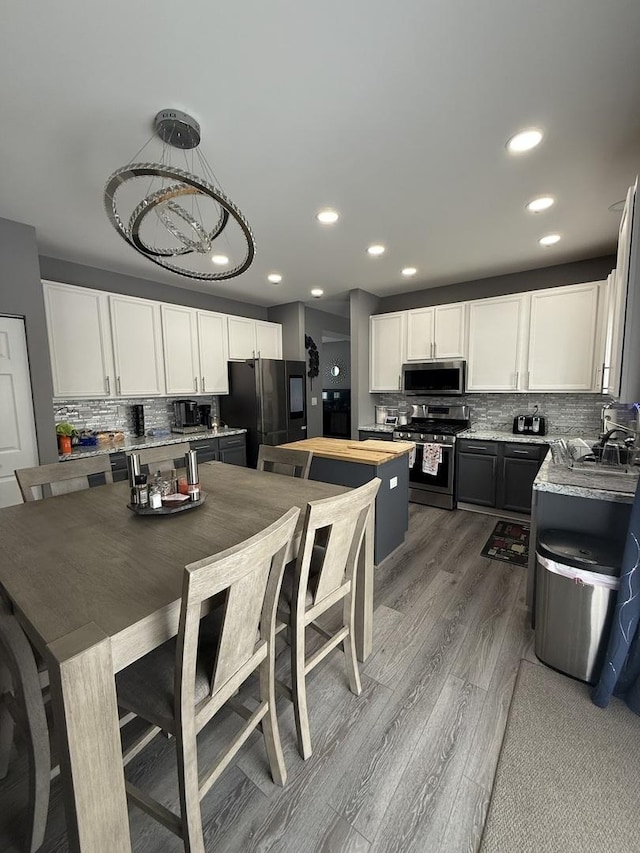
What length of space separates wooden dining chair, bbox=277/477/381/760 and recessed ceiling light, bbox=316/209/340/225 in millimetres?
2042

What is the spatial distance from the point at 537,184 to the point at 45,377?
12.1ft

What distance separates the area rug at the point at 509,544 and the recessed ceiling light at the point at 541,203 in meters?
2.60

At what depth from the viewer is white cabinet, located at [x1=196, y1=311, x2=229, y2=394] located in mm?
4266

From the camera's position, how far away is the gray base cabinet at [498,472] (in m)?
3.52

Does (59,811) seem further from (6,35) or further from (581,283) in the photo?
(581,283)

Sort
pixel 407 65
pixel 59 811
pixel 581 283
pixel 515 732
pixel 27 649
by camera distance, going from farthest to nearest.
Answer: pixel 581 283, pixel 515 732, pixel 407 65, pixel 59 811, pixel 27 649

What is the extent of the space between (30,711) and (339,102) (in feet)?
8.27

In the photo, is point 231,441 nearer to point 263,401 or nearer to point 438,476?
point 263,401

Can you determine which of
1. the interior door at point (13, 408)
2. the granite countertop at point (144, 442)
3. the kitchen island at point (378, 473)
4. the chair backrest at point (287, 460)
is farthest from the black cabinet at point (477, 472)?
the interior door at point (13, 408)

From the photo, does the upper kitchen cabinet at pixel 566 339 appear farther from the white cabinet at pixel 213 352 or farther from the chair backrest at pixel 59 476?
the chair backrest at pixel 59 476

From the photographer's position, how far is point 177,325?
3.99 meters

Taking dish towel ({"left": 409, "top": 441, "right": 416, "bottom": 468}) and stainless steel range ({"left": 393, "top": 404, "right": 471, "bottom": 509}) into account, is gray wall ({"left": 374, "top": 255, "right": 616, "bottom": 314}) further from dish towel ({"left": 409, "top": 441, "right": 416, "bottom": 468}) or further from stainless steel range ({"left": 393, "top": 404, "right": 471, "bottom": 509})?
dish towel ({"left": 409, "top": 441, "right": 416, "bottom": 468})

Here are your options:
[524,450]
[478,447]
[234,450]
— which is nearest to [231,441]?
[234,450]

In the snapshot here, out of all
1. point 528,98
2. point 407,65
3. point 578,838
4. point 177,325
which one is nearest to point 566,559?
point 578,838
